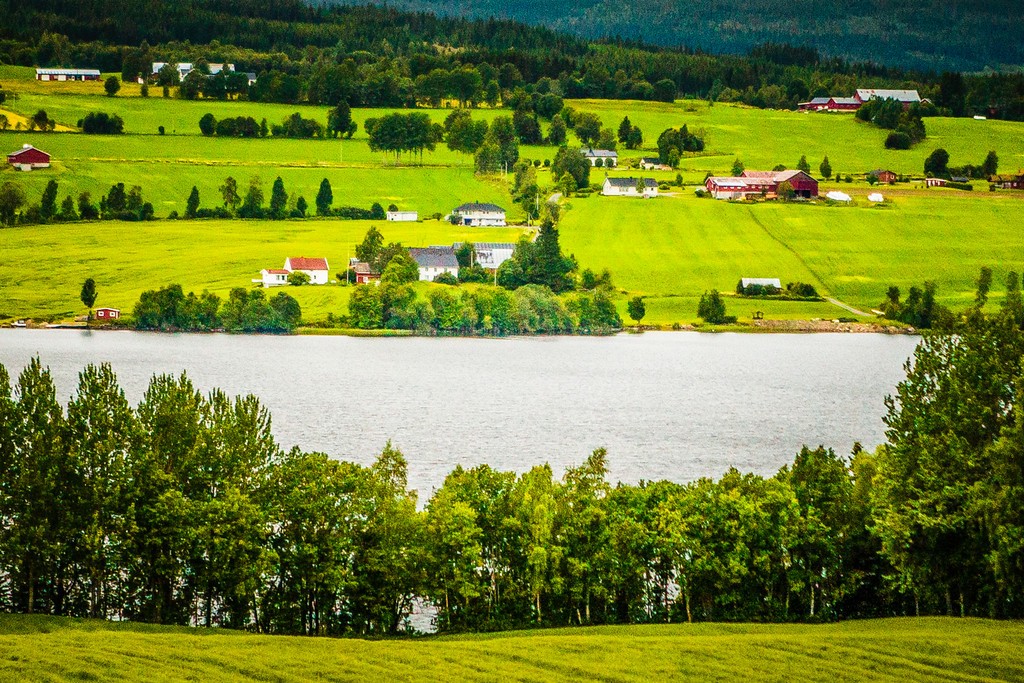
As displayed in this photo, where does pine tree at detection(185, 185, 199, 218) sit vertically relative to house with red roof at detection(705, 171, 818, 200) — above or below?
below

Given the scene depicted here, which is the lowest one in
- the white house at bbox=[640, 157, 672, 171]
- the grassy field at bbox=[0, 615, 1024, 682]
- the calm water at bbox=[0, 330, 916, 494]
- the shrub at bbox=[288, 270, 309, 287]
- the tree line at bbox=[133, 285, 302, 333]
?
the grassy field at bbox=[0, 615, 1024, 682]

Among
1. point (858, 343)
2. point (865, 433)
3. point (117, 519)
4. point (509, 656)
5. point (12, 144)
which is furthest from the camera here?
point (12, 144)

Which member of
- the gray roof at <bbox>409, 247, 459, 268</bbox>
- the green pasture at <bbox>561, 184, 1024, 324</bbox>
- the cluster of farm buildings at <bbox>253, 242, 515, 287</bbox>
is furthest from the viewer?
the green pasture at <bbox>561, 184, 1024, 324</bbox>

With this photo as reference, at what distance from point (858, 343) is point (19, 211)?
94.8 m

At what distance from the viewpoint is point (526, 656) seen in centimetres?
3303

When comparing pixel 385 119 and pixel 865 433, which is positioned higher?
pixel 385 119

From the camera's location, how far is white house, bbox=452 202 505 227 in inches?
6127

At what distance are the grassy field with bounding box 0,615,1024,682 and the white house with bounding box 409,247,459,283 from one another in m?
97.3

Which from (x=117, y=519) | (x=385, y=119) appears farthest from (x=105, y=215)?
(x=117, y=519)

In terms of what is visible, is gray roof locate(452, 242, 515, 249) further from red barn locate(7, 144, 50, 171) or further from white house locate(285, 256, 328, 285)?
red barn locate(7, 144, 50, 171)

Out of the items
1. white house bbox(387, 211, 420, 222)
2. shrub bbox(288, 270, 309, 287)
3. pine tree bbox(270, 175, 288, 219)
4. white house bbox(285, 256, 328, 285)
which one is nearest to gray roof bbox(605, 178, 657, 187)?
white house bbox(387, 211, 420, 222)

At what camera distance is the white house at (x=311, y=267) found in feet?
428

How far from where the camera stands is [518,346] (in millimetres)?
121250

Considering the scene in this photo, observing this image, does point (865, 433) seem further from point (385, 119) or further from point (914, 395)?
point (385, 119)
